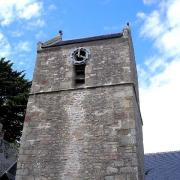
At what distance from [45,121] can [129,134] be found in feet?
9.68

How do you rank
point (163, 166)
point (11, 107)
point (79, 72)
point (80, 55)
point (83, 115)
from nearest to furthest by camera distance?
point (83, 115)
point (79, 72)
point (80, 55)
point (163, 166)
point (11, 107)

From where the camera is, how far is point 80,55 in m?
13.2

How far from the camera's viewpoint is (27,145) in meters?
11.5

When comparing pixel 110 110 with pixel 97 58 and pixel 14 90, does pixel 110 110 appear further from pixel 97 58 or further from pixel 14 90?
pixel 14 90

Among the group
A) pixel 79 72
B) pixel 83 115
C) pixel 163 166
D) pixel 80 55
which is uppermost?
pixel 80 55

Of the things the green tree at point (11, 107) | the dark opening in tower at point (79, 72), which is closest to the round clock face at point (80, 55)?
the dark opening in tower at point (79, 72)

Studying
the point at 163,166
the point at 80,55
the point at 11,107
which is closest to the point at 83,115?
the point at 80,55

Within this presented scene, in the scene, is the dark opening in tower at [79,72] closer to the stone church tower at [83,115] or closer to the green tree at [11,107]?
the stone church tower at [83,115]

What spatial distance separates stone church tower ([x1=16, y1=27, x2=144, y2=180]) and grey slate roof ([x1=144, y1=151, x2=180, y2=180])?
5035 millimetres

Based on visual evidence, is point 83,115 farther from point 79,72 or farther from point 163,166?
point 163,166

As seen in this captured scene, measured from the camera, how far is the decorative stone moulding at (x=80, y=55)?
13000mm

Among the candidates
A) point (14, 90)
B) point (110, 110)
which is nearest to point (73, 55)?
point (110, 110)

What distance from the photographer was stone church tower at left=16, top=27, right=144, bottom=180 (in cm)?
1060

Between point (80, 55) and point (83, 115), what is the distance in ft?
8.80
